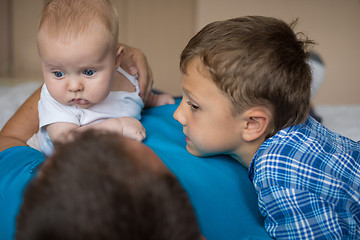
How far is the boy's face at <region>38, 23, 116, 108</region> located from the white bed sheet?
0.86 meters

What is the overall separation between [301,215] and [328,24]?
4.22 m

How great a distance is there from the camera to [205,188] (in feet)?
3.42

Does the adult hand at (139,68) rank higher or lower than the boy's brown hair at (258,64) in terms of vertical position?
lower

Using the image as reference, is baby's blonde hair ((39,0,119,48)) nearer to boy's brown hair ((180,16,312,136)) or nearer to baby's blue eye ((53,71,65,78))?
baby's blue eye ((53,71,65,78))

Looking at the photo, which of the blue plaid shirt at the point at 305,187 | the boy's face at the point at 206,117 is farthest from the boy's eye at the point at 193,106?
the blue plaid shirt at the point at 305,187

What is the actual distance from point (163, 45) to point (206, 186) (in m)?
4.10

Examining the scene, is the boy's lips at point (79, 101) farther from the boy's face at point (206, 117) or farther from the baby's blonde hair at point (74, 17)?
the boy's face at point (206, 117)

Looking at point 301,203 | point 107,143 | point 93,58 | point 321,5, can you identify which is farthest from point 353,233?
point 321,5

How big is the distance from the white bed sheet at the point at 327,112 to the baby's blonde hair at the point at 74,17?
0.93 metres

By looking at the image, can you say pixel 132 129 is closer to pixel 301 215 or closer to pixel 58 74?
pixel 58 74

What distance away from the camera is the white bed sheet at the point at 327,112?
6.62ft

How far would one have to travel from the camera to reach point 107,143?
615 mm

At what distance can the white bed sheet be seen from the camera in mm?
2018

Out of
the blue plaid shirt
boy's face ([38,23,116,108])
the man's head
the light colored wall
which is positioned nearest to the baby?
boy's face ([38,23,116,108])
